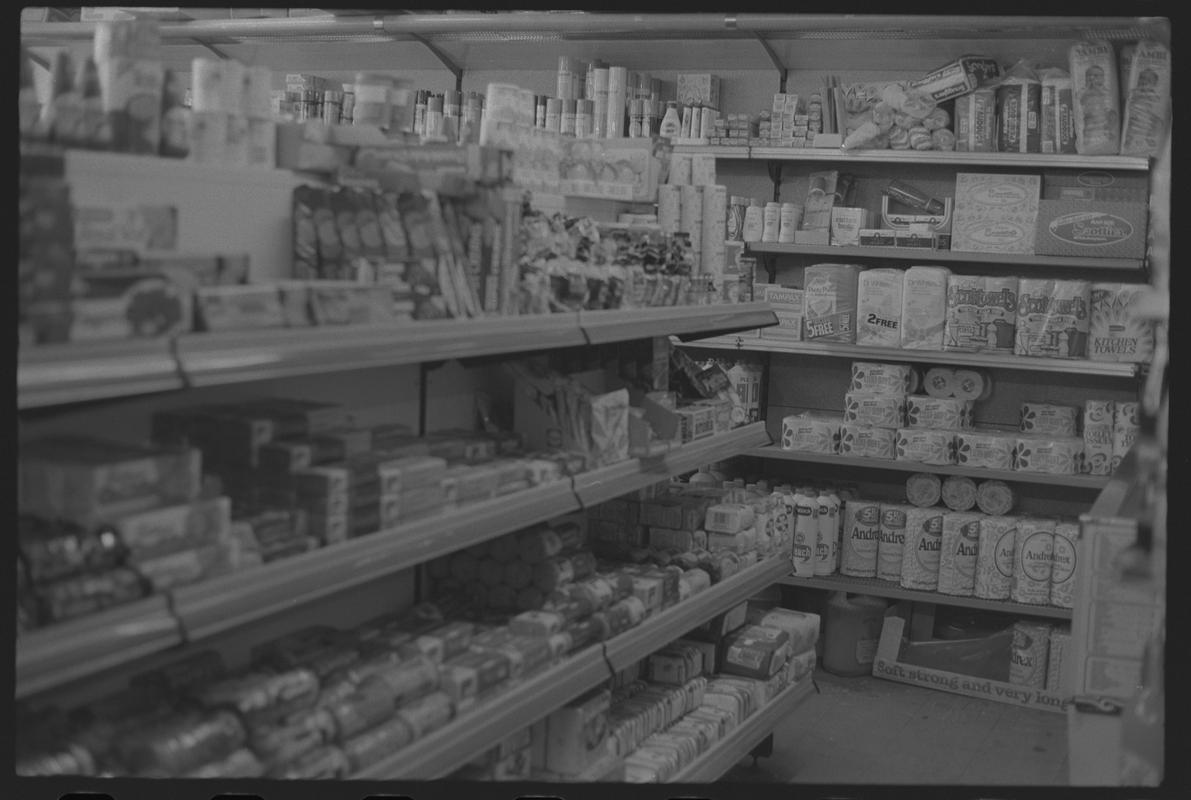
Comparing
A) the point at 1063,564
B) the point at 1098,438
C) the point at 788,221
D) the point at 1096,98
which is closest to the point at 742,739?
the point at 1063,564

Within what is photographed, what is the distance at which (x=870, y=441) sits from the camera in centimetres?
590

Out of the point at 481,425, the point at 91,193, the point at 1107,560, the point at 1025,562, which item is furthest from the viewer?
the point at 1025,562

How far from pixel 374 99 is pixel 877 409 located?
325 centimetres

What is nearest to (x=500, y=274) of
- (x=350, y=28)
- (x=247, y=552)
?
(x=247, y=552)

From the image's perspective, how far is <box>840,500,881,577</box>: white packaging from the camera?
5.94 metres

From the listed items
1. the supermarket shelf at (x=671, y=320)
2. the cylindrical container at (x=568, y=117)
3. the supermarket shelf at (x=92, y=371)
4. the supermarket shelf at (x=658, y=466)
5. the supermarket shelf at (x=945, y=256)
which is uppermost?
the cylindrical container at (x=568, y=117)

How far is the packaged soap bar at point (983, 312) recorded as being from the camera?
565cm

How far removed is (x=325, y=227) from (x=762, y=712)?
2.34m

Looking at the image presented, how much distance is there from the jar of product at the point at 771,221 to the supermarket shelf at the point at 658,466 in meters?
1.56

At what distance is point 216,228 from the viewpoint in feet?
8.93

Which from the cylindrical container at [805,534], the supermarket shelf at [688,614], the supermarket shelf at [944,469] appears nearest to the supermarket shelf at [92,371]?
the supermarket shelf at [688,614]

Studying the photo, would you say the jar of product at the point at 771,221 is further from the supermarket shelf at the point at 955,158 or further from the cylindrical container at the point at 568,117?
the cylindrical container at the point at 568,117

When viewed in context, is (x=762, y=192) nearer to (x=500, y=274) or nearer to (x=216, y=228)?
(x=500, y=274)

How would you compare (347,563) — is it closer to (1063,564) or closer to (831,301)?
(831,301)
